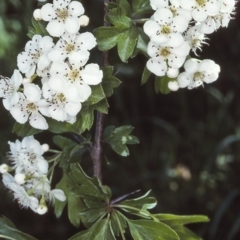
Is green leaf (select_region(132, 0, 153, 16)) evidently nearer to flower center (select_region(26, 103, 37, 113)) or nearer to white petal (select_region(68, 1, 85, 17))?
white petal (select_region(68, 1, 85, 17))

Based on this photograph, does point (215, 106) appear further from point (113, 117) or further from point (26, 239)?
point (26, 239)

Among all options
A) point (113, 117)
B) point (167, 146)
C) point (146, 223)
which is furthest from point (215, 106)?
point (146, 223)

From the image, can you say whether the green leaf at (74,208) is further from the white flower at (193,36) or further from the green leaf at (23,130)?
the white flower at (193,36)

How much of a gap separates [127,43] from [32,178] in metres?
0.46

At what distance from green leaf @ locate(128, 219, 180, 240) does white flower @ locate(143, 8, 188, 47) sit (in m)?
0.49

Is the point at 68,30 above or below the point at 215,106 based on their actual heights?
above

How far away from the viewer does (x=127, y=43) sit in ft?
4.56

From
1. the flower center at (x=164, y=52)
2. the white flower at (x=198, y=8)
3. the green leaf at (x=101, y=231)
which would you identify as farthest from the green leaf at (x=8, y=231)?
the white flower at (x=198, y=8)

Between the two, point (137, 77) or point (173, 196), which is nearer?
point (173, 196)

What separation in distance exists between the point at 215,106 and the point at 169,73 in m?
1.53

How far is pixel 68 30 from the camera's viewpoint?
132 centimetres

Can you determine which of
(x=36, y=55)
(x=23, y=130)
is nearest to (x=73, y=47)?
(x=36, y=55)

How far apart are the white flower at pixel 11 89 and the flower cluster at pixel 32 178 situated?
0.17 m

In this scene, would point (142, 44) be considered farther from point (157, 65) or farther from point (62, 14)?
point (62, 14)
